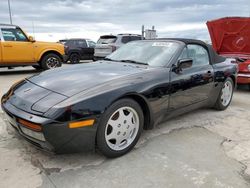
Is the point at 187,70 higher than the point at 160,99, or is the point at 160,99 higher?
the point at 187,70

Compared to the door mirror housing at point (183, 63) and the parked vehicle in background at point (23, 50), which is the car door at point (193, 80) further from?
the parked vehicle in background at point (23, 50)

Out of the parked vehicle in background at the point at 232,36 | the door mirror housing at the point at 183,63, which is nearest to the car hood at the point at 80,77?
the door mirror housing at the point at 183,63

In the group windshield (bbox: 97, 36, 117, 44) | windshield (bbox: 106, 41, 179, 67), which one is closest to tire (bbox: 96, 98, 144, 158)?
windshield (bbox: 106, 41, 179, 67)

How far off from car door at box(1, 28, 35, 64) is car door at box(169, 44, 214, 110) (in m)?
7.33

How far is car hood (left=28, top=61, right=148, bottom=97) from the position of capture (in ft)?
9.23

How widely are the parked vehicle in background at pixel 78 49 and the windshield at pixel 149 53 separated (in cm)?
1174

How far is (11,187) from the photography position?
238 centimetres

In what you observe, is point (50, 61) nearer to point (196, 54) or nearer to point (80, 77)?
point (196, 54)

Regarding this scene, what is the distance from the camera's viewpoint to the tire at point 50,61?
1024 centimetres

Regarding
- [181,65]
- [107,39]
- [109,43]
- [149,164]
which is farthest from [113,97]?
[107,39]

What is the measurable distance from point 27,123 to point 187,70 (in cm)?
238

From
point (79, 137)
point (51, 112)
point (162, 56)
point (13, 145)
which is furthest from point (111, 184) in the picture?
point (162, 56)

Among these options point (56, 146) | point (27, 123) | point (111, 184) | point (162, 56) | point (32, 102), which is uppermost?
point (162, 56)

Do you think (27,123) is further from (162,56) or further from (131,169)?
(162,56)
